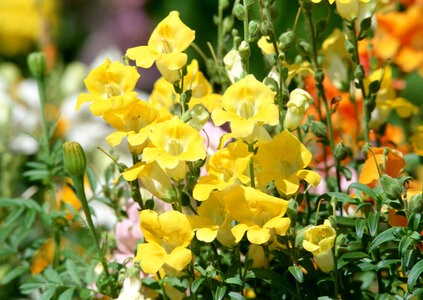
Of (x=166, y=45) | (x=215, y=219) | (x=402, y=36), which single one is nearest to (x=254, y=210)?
(x=215, y=219)

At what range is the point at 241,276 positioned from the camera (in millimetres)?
429

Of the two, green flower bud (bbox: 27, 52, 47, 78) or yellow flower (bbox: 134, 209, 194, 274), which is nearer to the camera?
yellow flower (bbox: 134, 209, 194, 274)

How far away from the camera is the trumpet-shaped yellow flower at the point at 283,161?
408mm

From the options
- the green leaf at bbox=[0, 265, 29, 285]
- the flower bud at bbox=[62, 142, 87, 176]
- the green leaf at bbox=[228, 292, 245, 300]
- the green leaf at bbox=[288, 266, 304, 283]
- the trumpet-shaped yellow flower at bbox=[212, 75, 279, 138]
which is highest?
the trumpet-shaped yellow flower at bbox=[212, 75, 279, 138]

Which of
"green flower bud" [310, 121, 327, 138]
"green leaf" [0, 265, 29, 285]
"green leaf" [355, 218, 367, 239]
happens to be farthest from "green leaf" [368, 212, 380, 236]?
"green leaf" [0, 265, 29, 285]

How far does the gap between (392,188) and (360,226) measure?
4cm

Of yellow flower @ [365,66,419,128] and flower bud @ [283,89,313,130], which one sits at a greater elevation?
flower bud @ [283,89,313,130]

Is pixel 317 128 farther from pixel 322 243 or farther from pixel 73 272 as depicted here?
pixel 73 272

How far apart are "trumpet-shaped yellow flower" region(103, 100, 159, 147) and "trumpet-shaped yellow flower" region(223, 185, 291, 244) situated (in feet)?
0.26

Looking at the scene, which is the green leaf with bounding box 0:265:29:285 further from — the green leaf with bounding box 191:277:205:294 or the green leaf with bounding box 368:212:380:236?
the green leaf with bounding box 368:212:380:236

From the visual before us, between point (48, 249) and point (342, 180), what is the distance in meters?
0.40

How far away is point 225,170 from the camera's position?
0.42 m

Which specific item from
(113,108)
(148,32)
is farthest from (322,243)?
(148,32)

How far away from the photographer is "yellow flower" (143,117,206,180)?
0.40m
